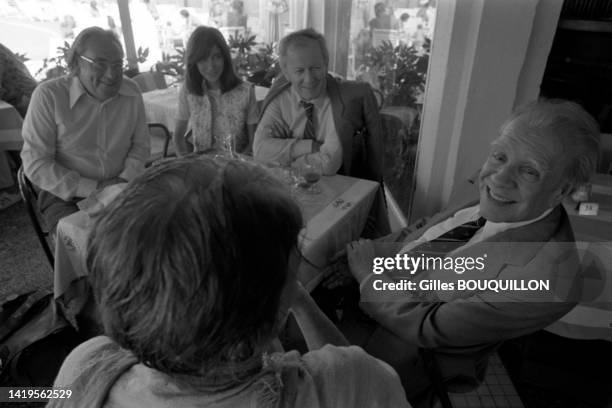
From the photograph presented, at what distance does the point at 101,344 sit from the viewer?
69cm

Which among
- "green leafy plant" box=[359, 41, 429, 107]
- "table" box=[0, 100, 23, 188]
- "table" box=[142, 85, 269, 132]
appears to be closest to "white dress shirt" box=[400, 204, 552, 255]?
"green leafy plant" box=[359, 41, 429, 107]

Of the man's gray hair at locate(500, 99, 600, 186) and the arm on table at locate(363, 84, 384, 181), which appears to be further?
the arm on table at locate(363, 84, 384, 181)

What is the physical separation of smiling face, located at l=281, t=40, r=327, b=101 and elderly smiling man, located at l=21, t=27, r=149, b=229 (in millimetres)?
887

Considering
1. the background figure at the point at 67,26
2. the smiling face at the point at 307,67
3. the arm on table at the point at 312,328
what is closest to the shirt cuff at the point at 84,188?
the smiling face at the point at 307,67

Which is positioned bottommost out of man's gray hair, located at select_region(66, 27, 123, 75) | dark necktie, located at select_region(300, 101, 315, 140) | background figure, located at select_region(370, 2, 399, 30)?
dark necktie, located at select_region(300, 101, 315, 140)

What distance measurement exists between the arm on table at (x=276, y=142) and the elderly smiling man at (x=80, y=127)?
775 mm

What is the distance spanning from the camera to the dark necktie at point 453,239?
1.39m

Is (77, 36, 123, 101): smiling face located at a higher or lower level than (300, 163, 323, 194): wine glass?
higher

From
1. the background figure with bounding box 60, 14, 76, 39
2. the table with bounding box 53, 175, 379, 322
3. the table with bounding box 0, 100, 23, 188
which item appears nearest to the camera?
the table with bounding box 53, 175, 379, 322

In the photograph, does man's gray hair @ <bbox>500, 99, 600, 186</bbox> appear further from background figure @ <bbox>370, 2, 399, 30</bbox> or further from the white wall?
background figure @ <bbox>370, 2, 399, 30</bbox>

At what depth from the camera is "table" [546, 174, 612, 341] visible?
1.37 metres

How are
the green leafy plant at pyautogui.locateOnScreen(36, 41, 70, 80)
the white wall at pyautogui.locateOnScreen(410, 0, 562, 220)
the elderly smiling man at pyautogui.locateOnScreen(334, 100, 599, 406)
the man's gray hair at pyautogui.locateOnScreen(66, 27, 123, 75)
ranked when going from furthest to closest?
the green leafy plant at pyautogui.locateOnScreen(36, 41, 70, 80), the man's gray hair at pyautogui.locateOnScreen(66, 27, 123, 75), the white wall at pyautogui.locateOnScreen(410, 0, 562, 220), the elderly smiling man at pyautogui.locateOnScreen(334, 100, 599, 406)

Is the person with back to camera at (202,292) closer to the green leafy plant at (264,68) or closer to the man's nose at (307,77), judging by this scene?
the man's nose at (307,77)

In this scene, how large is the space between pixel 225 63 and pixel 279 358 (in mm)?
2391
